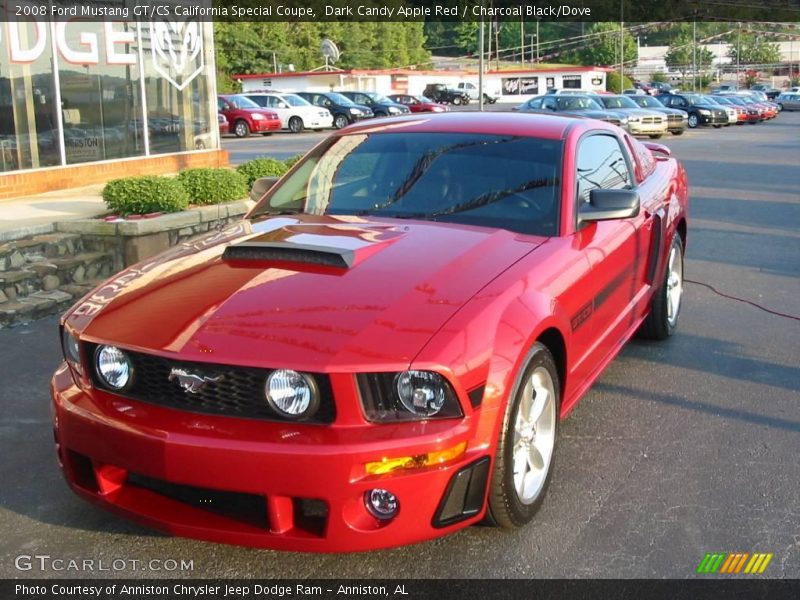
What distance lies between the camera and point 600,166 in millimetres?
5125

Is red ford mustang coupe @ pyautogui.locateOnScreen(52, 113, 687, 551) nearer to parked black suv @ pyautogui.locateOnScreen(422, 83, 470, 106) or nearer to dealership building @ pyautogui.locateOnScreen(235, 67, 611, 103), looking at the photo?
dealership building @ pyautogui.locateOnScreen(235, 67, 611, 103)

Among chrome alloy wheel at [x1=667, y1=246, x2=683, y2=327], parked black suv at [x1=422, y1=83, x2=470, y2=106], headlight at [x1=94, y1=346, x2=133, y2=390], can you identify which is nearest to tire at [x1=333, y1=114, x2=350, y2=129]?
parked black suv at [x1=422, y1=83, x2=470, y2=106]

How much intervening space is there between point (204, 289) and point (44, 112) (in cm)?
981

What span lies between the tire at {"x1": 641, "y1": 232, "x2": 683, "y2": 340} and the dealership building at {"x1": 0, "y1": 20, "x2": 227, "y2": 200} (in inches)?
A: 324

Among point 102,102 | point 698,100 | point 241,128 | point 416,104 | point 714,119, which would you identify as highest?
point 102,102

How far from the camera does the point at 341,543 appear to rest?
9.78 ft

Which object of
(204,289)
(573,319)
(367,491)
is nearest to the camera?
(367,491)

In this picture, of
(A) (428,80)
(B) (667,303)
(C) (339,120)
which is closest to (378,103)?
(C) (339,120)

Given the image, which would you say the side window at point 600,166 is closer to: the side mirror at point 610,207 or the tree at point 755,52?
the side mirror at point 610,207

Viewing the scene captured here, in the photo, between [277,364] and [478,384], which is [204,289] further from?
[478,384]

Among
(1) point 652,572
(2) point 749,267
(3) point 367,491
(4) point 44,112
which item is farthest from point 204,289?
(4) point 44,112

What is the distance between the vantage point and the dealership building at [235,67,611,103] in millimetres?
57531

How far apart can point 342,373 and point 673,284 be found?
3.96 m
